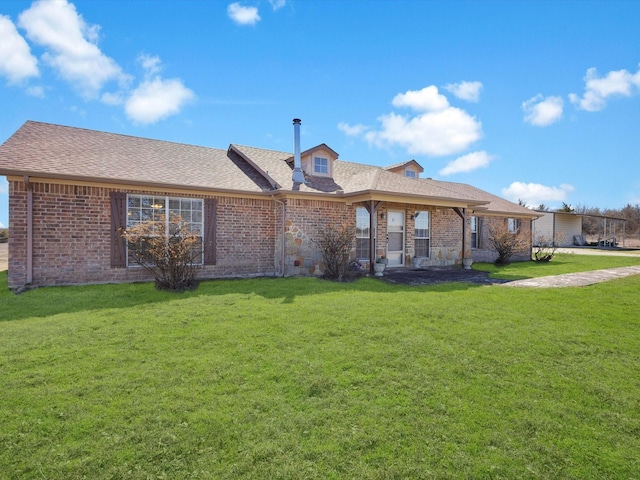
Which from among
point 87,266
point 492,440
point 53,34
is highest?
point 53,34

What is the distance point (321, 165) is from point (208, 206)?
5194mm

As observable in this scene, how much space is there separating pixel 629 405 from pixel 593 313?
375cm

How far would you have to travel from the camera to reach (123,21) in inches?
364

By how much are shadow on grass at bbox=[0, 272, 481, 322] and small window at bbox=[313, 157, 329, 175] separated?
17.4 feet

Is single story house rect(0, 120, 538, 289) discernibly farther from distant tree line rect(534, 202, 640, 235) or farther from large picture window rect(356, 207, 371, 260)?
distant tree line rect(534, 202, 640, 235)

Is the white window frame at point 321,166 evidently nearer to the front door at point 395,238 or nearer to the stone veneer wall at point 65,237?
the front door at point 395,238

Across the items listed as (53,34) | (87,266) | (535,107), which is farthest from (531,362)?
(535,107)

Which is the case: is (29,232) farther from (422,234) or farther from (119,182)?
(422,234)

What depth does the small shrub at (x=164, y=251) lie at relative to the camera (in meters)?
8.36

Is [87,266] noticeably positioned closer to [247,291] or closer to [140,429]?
[247,291]

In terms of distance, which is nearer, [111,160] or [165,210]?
[165,210]

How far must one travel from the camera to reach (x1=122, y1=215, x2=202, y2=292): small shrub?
27.4ft

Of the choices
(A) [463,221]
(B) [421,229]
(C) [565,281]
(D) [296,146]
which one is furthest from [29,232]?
(C) [565,281]

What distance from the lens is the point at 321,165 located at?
13734 mm
